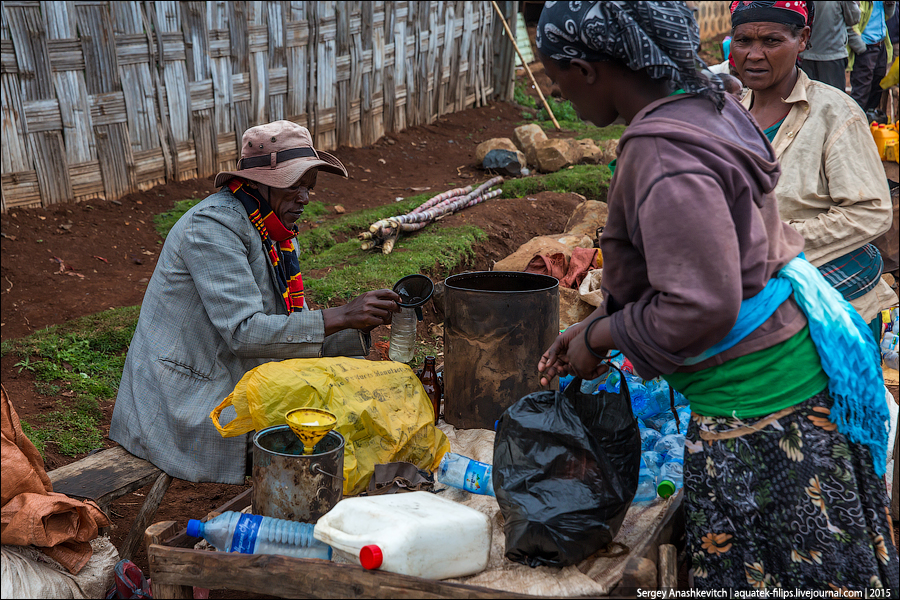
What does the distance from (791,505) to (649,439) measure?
119 cm

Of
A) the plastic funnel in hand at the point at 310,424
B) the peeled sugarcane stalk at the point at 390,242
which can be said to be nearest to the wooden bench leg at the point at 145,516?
the plastic funnel in hand at the point at 310,424

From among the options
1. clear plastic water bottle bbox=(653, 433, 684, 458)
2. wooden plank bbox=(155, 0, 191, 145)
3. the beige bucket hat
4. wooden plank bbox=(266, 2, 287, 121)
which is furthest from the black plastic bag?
wooden plank bbox=(266, 2, 287, 121)

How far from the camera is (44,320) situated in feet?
18.8

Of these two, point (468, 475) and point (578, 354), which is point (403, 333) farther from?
point (578, 354)

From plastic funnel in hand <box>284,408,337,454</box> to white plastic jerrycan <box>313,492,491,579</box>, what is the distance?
9.1 inches

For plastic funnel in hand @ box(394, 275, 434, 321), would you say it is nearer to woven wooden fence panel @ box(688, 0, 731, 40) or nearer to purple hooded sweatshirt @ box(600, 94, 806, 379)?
purple hooded sweatshirt @ box(600, 94, 806, 379)

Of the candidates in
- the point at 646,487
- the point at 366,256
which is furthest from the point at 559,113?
the point at 646,487

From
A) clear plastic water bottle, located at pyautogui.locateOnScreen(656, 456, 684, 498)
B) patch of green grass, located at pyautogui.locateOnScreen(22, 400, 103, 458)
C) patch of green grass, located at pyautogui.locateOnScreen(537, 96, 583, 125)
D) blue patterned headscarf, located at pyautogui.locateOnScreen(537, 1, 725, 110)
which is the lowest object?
patch of green grass, located at pyautogui.locateOnScreen(537, 96, 583, 125)

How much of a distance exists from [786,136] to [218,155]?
706cm

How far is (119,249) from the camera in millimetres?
6945

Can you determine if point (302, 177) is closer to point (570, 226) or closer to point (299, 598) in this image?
point (299, 598)

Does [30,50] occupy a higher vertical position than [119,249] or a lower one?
higher

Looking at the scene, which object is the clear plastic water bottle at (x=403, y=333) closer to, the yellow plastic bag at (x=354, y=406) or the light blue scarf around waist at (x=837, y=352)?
the yellow plastic bag at (x=354, y=406)

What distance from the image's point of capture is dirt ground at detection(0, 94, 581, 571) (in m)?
4.18
